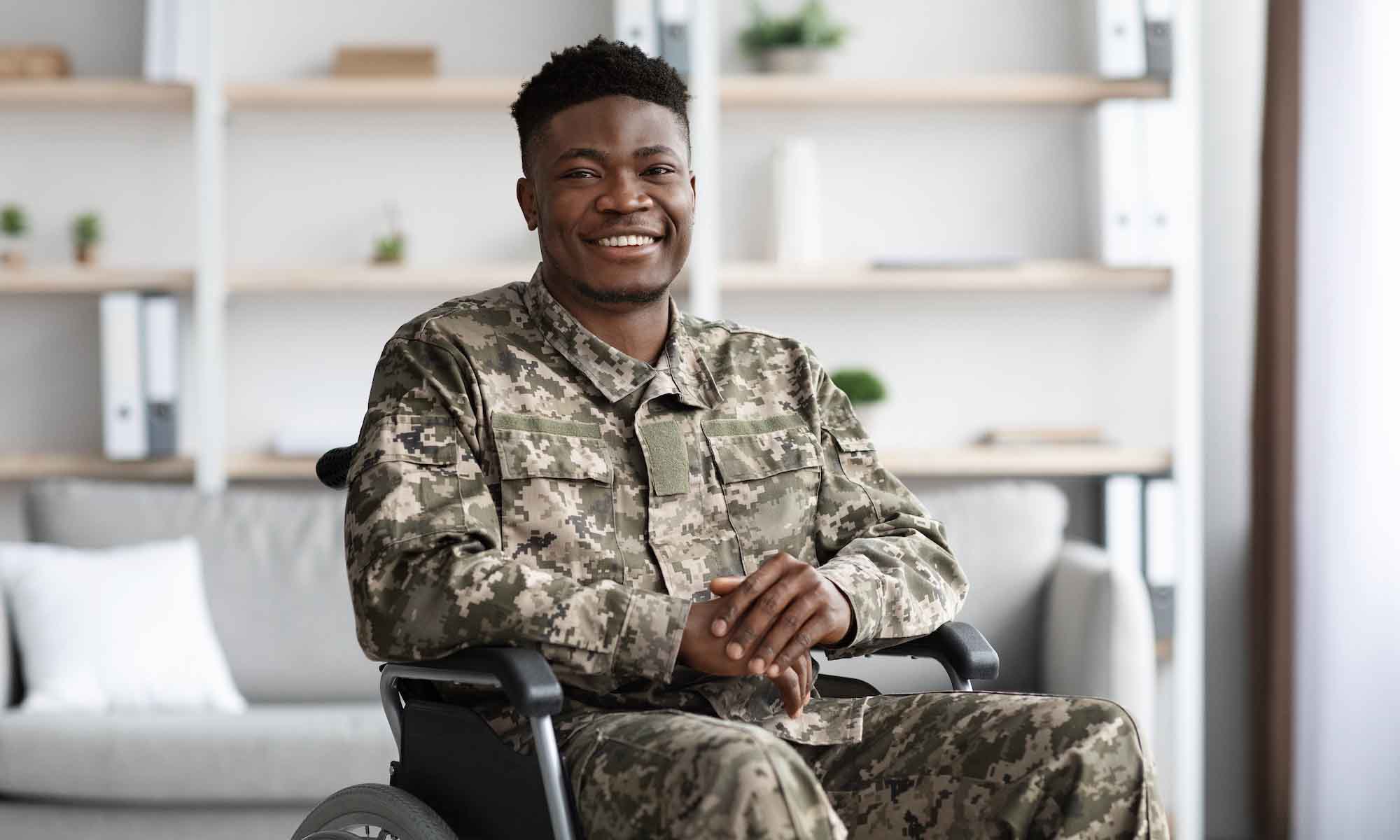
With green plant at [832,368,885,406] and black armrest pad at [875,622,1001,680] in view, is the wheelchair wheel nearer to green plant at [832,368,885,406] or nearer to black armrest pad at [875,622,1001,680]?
black armrest pad at [875,622,1001,680]

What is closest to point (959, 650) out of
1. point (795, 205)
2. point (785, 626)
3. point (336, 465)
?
point (785, 626)

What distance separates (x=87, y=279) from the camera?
343 cm

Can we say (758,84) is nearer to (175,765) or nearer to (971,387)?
(971,387)

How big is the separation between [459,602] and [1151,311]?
8.72 ft

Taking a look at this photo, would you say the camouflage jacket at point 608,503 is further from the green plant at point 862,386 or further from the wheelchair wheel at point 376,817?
the green plant at point 862,386

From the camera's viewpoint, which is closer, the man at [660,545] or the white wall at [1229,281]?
the man at [660,545]

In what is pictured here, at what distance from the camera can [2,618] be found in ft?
9.40

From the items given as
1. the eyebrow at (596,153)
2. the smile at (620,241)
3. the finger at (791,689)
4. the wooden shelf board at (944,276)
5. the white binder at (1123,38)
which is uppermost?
the white binder at (1123,38)

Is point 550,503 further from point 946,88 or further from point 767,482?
point 946,88

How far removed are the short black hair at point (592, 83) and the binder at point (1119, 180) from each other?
1.89 meters

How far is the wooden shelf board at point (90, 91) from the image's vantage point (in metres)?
3.41

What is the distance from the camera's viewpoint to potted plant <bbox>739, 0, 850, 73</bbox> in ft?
11.5

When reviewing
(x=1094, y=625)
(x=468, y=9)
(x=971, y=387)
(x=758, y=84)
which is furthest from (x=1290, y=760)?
(x=468, y=9)

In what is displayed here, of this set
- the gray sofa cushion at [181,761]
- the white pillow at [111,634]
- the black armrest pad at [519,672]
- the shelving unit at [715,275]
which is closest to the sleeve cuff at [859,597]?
the black armrest pad at [519,672]
